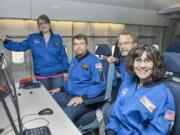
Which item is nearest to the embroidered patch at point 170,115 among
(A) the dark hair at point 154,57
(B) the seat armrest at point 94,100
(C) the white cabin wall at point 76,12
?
(A) the dark hair at point 154,57

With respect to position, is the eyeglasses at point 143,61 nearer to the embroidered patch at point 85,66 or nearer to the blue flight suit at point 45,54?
the embroidered patch at point 85,66

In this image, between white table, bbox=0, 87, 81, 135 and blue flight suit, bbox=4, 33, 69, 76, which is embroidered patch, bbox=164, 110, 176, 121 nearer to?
white table, bbox=0, 87, 81, 135

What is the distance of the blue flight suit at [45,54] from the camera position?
258 cm

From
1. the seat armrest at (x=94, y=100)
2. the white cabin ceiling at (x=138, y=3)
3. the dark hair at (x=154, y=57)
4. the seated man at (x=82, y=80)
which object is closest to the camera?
the dark hair at (x=154, y=57)

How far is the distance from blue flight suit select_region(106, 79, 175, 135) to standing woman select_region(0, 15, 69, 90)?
4.58 ft

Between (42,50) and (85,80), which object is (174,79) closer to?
(85,80)

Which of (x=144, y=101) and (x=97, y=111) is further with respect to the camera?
(x=97, y=111)

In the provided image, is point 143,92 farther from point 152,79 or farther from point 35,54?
point 35,54

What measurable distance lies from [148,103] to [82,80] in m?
0.94

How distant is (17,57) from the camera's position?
283 cm

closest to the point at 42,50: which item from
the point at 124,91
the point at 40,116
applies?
the point at 40,116

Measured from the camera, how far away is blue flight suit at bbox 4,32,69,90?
2.58 metres

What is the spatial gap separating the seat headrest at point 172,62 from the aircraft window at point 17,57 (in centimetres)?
206

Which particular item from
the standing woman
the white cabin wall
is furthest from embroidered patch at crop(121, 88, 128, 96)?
the white cabin wall
